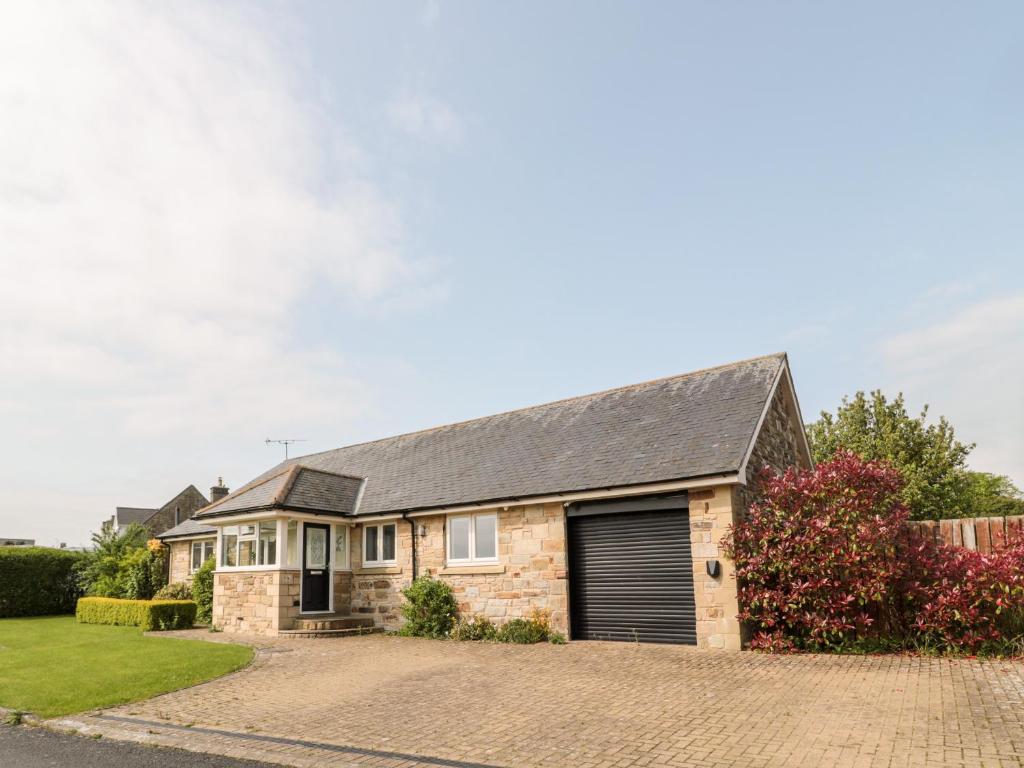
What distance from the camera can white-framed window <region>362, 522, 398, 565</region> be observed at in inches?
749

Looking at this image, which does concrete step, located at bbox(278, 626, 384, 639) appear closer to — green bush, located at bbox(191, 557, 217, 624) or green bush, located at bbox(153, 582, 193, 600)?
green bush, located at bbox(191, 557, 217, 624)

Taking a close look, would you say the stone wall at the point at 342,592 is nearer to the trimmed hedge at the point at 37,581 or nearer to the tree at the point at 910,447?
the trimmed hedge at the point at 37,581

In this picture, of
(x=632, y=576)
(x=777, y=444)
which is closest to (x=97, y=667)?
(x=632, y=576)

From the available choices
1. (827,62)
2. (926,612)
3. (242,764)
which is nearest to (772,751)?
(242,764)

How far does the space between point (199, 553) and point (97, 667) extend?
52.9ft

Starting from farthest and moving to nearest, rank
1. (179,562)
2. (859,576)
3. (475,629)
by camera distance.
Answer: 1. (179,562)
2. (475,629)
3. (859,576)

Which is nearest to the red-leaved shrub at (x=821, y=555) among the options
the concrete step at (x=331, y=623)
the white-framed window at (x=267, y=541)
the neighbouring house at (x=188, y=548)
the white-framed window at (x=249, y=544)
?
the concrete step at (x=331, y=623)

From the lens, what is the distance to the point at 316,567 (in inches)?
752

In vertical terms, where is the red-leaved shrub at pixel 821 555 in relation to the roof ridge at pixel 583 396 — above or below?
below

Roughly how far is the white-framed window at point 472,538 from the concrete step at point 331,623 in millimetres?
3386

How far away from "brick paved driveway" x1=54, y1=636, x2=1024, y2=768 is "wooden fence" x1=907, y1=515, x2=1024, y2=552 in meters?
2.55

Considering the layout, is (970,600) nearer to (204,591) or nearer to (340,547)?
(340,547)

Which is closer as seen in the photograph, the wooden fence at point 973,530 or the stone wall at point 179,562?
the wooden fence at point 973,530

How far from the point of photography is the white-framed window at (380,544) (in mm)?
19016
